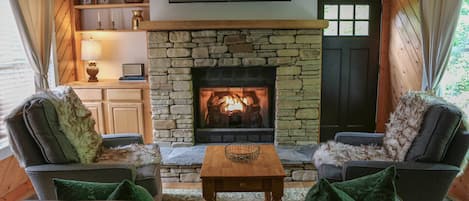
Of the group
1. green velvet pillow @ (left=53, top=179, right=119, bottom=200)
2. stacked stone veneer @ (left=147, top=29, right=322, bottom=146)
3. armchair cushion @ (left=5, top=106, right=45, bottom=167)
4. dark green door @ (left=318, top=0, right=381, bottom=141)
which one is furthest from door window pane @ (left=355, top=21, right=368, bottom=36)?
green velvet pillow @ (left=53, top=179, right=119, bottom=200)

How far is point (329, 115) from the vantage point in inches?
195

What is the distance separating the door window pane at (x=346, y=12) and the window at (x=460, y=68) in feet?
4.43

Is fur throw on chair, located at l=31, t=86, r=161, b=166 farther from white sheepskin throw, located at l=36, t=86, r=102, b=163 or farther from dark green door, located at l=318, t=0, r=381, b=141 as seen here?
dark green door, located at l=318, t=0, r=381, b=141

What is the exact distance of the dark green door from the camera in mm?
4754

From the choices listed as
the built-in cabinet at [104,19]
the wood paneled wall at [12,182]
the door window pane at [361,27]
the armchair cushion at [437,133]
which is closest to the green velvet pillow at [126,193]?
the armchair cushion at [437,133]

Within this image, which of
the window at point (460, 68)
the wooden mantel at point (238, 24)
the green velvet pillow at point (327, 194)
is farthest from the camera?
the wooden mantel at point (238, 24)

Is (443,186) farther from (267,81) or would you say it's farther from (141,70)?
(141,70)

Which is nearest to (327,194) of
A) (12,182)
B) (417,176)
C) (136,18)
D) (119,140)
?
(417,176)

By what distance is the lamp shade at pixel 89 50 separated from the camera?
480 centimetres

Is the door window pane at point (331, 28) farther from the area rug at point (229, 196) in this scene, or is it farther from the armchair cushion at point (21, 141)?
the armchair cushion at point (21, 141)

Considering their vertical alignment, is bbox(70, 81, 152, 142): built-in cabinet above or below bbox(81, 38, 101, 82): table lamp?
below

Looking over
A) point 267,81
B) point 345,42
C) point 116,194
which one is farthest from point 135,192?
point 345,42

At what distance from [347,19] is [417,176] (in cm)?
254

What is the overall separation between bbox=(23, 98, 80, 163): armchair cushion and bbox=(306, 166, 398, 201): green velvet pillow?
6.13ft
